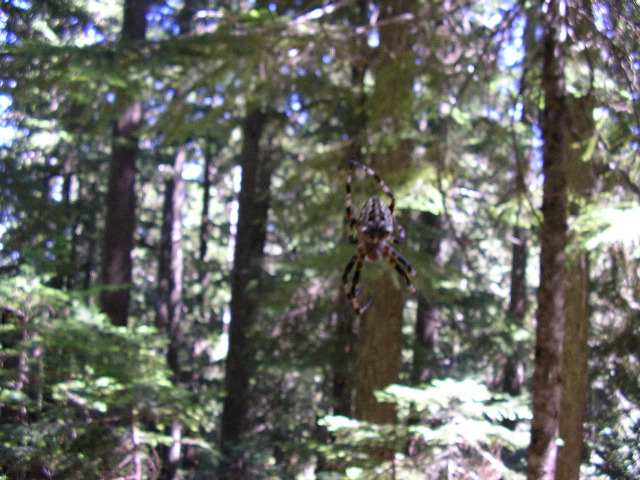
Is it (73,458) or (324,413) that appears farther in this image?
(324,413)

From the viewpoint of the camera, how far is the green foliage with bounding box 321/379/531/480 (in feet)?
19.7

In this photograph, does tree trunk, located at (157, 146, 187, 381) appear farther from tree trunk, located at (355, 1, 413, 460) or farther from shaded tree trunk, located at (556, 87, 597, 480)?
shaded tree trunk, located at (556, 87, 597, 480)

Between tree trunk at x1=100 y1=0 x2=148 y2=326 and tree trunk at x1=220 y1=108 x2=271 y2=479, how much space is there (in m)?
3.14

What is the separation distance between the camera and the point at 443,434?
5977mm

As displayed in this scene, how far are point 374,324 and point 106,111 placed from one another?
17.2 feet

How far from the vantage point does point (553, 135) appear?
20.0 ft

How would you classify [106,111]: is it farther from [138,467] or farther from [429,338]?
[429,338]

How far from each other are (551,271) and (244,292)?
35.2 feet

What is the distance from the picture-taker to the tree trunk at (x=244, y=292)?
609 inches

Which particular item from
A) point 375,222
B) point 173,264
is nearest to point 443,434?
point 375,222

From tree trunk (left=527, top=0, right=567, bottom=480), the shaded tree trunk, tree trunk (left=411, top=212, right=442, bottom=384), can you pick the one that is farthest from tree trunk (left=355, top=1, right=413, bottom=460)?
tree trunk (left=411, top=212, right=442, bottom=384)

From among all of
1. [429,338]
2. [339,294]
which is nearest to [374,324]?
[339,294]

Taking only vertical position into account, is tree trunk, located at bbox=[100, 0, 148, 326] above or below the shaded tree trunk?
above

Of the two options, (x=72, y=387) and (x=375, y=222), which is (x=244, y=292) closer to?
(x=72, y=387)
